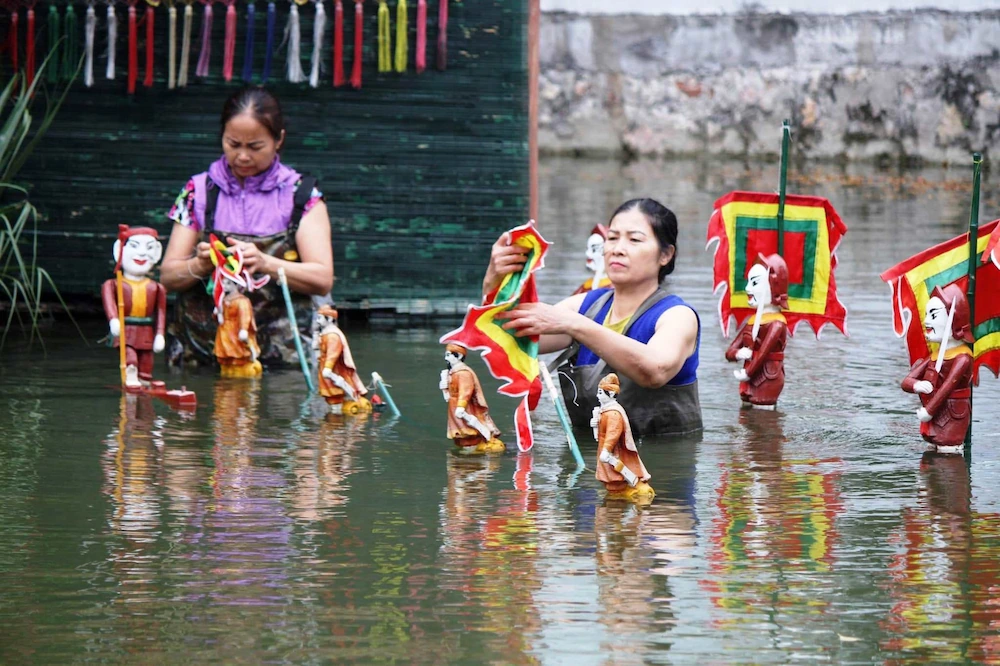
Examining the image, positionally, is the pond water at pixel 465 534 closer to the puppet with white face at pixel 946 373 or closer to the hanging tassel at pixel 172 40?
the puppet with white face at pixel 946 373

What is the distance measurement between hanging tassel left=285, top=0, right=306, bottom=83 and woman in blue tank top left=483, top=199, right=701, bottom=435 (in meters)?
2.77

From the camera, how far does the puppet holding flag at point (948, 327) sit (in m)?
5.54

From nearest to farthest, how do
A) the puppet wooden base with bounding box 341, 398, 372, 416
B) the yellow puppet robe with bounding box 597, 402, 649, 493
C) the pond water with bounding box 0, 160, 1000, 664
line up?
the pond water with bounding box 0, 160, 1000, 664
the yellow puppet robe with bounding box 597, 402, 649, 493
the puppet wooden base with bounding box 341, 398, 372, 416

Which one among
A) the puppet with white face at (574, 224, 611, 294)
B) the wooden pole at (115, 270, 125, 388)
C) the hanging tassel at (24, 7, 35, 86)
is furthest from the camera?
the hanging tassel at (24, 7, 35, 86)

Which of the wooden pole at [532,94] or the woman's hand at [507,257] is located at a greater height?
the wooden pole at [532,94]

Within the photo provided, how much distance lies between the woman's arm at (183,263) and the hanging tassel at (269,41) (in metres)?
1.33

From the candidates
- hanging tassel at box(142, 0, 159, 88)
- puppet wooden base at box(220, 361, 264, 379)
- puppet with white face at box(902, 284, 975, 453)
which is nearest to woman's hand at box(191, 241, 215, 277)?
puppet wooden base at box(220, 361, 264, 379)

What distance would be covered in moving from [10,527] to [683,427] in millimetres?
2430

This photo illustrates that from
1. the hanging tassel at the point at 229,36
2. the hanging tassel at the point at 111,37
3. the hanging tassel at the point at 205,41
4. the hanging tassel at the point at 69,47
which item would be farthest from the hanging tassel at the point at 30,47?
the hanging tassel at the point at 229,36

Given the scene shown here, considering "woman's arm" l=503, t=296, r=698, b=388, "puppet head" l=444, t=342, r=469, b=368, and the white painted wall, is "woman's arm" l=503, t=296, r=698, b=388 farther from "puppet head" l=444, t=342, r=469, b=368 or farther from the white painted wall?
the white painted wall

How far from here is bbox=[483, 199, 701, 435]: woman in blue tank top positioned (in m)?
5.44

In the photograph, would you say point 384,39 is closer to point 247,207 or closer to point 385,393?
point 247,207

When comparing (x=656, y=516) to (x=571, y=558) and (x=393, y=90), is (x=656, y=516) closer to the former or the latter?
(x=571, y=558)

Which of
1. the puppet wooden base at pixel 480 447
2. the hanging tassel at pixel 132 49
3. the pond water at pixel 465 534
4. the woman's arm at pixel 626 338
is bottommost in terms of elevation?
the pond water at pixel 465 534
